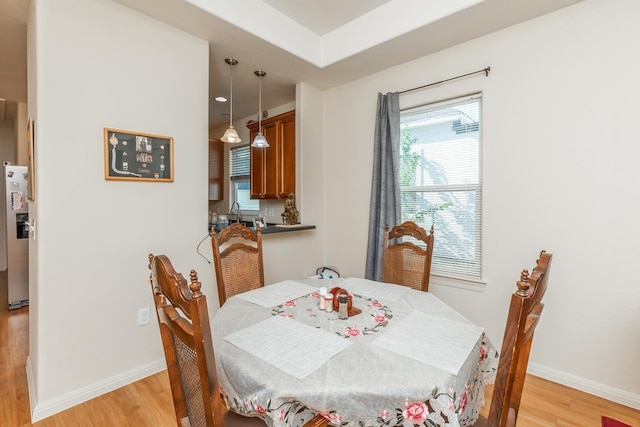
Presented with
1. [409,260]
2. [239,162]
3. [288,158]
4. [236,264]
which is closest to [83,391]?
[236,264]

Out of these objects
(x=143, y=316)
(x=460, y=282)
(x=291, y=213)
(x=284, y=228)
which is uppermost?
(x=291, y=213)

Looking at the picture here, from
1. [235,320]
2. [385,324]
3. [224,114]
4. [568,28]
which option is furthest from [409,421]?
[224,114]

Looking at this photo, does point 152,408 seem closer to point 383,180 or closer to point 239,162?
point 383,180

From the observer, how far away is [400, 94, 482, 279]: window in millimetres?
2557

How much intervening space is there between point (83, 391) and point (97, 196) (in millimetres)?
1253

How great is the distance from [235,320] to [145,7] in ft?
7.10

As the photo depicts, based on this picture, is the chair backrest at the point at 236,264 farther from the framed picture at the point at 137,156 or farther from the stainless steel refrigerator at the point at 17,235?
the stainless steel refrigerator at the point at 17,235

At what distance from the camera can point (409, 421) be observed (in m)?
0.93

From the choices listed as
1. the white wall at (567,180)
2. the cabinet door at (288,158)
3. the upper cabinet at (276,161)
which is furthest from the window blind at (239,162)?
the white wall at (567,180)

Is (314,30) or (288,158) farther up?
(314,30)

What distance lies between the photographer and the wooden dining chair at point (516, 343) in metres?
0.80

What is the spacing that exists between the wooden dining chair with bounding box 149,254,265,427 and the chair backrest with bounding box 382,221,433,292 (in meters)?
1.62

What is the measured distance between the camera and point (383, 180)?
2928 mm

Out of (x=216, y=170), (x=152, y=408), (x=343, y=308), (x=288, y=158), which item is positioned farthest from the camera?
(x=216, y=170)
